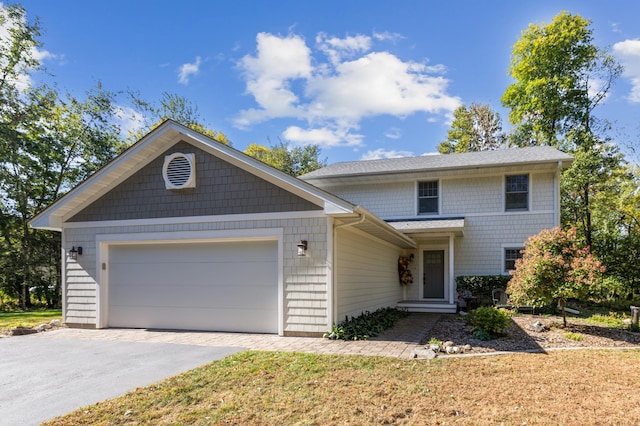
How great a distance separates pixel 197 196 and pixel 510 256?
10731 millimetres

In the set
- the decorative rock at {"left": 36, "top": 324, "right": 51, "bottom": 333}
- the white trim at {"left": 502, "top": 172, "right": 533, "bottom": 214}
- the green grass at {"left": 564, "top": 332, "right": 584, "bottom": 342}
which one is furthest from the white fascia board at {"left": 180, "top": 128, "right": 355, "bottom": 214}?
the white trim at {"left": 502, "top": 172, "right": 533, "bottom": 214}

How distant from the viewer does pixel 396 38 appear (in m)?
14.5

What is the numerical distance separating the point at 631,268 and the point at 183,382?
17.5 m

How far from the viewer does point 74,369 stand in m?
5.85

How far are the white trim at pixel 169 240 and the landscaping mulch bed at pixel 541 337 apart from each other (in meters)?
3.33

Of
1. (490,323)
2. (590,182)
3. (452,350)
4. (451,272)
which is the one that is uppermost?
(590,182)

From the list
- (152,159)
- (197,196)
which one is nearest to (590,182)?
(197,196)

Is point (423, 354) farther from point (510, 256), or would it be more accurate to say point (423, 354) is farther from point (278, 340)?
point (510, 256)

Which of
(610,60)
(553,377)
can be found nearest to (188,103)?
(610,60)

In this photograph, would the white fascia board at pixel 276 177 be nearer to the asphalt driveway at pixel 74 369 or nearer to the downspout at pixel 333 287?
the downspout at pixel 333 287

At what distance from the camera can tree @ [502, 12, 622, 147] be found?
65.6 feet

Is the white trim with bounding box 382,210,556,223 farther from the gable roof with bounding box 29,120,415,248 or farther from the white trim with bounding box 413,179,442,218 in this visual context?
the gable roof with bounding box 29,120,415,248

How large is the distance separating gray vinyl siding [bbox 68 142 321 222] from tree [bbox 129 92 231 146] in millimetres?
16696

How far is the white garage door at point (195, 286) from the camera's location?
856 cm
